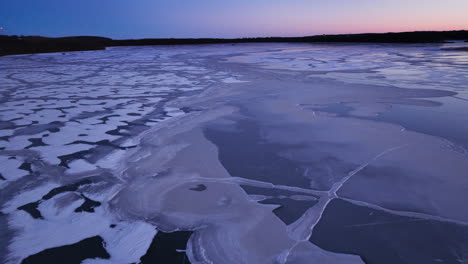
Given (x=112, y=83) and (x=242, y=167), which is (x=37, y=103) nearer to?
(x=112, y=83)

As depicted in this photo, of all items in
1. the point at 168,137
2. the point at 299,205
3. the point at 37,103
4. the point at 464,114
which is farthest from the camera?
the point at 37,103

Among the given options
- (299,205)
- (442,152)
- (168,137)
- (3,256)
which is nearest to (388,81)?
(442,152)

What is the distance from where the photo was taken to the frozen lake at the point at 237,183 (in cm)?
144

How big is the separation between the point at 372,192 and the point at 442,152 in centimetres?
96

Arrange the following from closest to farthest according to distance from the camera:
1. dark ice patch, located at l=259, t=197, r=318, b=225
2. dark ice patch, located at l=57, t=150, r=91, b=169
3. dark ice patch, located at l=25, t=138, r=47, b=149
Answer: dark ice patch, located at l=259, t=197, r=318, b=225
dark ice patch, located at l=57, t=150, r=91, b=169
dark ice patch, located at l=25, t=138, r=47, b=149

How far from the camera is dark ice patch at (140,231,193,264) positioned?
1.37 metres

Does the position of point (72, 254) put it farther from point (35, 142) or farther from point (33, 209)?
point (35, 142)

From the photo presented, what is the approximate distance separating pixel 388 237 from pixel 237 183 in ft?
2.93

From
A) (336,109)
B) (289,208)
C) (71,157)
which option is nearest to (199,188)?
(289,208)

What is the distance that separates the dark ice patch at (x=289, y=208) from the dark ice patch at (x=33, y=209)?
3.87 feet

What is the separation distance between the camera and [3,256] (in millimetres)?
1374

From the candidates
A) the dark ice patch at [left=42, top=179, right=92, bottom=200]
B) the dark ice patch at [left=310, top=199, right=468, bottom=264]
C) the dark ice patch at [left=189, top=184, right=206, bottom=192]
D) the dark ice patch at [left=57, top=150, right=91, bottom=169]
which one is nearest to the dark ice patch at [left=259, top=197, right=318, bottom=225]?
the dark ice patch at [left=310, top=199, right=468, bottom=264]

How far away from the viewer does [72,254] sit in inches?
55.0

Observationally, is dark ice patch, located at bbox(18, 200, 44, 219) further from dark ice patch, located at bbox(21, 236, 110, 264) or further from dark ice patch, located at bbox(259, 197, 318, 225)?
dark ice patch, located at bbox(259, 197, 318, 225)
